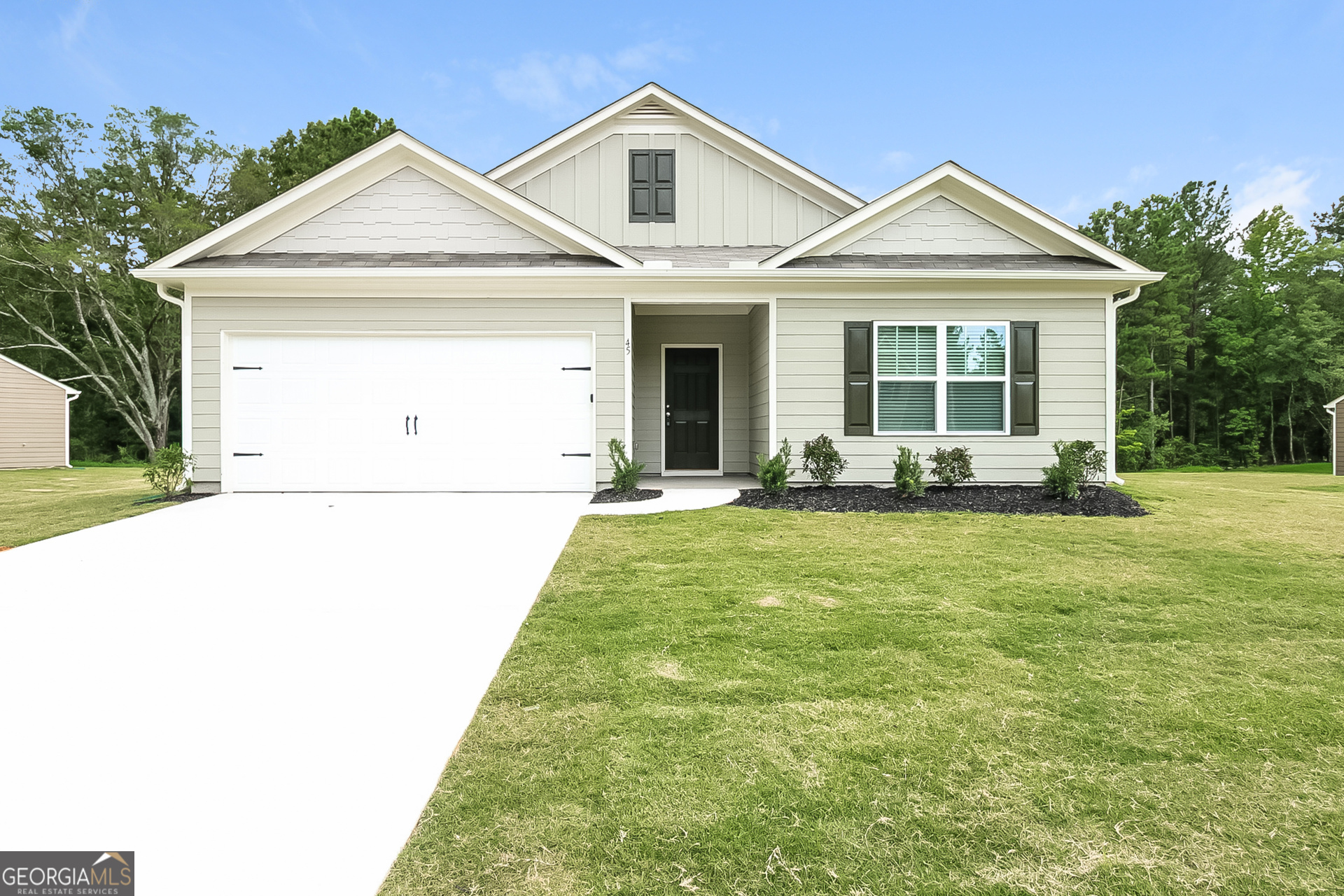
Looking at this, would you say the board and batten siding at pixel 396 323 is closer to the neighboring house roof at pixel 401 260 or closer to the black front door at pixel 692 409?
the neighboring house roof at pixel 401 260

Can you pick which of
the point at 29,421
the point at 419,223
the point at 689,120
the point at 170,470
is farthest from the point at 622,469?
the point at 29,421

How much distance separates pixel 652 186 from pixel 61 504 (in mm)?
9988

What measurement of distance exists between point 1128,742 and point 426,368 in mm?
8479

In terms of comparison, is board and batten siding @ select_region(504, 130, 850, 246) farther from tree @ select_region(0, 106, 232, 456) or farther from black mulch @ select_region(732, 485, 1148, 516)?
tree @ select_region(0, 106, 232, 456)

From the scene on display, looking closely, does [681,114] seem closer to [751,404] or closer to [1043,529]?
[751,404]

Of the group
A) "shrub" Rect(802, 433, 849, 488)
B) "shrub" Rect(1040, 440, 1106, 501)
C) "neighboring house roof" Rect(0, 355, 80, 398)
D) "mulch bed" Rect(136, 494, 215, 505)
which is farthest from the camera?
"neighboring house roof" Rect(0, 355, 80, 398)

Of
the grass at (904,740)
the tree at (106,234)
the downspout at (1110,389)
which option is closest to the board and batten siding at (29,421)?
the tree at (106,234)

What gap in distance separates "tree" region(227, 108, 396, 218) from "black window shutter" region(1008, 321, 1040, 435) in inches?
875

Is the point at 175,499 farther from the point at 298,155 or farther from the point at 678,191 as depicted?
the point at 298,155

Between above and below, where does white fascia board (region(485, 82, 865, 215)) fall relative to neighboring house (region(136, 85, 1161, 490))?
above

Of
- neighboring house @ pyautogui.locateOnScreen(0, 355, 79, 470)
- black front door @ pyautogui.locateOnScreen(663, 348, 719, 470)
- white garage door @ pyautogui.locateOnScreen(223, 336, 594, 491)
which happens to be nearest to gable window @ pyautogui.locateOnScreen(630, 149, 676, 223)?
black front door @ pyautogui.locateOnScreen(663, 348, 719, 470)

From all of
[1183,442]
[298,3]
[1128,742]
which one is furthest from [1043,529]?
[1183,442]

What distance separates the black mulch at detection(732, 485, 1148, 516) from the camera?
7555 mm

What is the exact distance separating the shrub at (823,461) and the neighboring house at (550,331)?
14.6 inches
